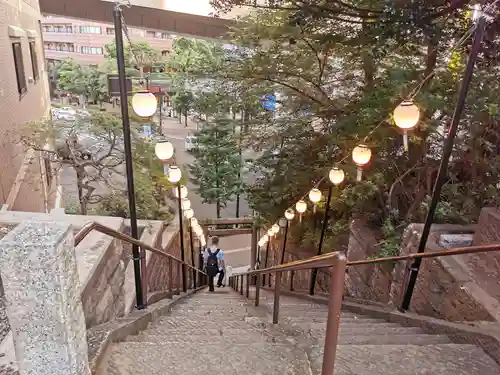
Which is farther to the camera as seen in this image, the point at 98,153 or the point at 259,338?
the point at 98,153

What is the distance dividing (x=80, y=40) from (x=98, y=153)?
3048 centimetres

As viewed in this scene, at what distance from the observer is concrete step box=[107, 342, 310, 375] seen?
267 cm

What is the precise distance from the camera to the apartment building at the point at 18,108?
7668 millimetres

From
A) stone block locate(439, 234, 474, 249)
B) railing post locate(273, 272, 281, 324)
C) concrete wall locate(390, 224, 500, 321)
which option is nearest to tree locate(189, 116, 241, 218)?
concrete wall locate(390, 224, 500, 321)

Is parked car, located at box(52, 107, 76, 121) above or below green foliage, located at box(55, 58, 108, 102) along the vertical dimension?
below

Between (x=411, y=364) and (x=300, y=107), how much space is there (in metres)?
8.64

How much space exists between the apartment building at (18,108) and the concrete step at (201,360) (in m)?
5.75

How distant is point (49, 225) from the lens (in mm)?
1896

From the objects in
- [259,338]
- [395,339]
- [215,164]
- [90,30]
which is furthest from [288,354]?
[90,30]

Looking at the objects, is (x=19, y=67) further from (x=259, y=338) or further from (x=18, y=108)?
(x=259, y=338)

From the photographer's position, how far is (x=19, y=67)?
30.1 feet

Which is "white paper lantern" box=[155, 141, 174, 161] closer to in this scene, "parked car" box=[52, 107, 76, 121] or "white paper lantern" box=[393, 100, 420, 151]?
"parked car" box=[52, 107, 76, 121]

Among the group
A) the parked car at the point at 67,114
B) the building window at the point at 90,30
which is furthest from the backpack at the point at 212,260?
the building window at the point at 90,30

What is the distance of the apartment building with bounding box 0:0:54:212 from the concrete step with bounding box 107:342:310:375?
5746mm
